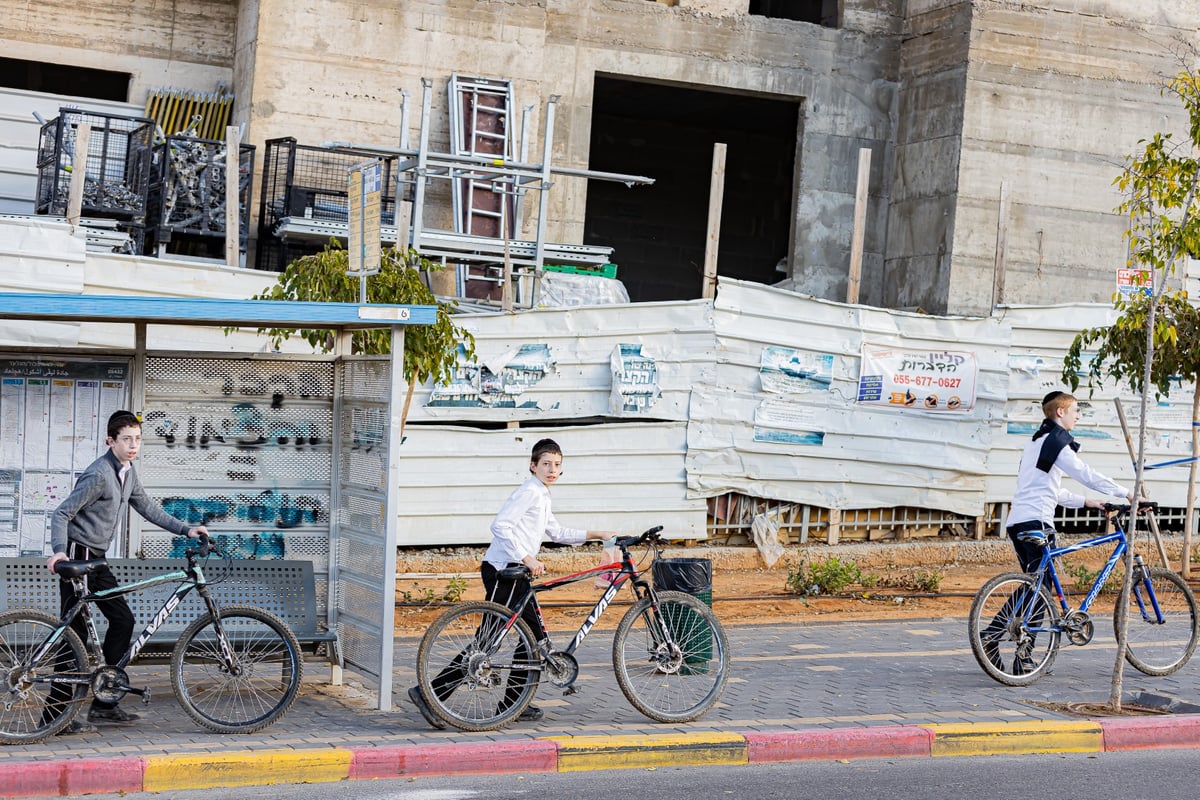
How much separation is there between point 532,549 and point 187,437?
2.79 meters

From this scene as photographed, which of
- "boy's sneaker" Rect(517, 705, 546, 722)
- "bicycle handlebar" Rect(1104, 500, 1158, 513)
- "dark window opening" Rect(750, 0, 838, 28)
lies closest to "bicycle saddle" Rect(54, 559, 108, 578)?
"boy's sneaker" Rect(517, 705, 546, 722)

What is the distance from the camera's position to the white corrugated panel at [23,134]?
18.5 meters

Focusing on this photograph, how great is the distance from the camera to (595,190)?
2906cm

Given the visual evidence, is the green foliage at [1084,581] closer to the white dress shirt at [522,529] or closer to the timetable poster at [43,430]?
the white dress shirt at [522,529]

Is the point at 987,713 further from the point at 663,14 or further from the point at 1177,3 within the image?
the point at 1177,3

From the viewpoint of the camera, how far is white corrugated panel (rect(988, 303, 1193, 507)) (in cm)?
1658

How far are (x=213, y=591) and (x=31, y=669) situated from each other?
5.12 feet

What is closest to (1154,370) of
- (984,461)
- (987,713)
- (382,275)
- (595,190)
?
(984,461)

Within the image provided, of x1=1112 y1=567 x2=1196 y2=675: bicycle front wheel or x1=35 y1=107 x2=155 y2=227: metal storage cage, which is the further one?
x1=35 y1=107 x2=155 y2=227: metal storage cage

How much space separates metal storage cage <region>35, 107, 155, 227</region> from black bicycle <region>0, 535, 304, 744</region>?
7.88 m

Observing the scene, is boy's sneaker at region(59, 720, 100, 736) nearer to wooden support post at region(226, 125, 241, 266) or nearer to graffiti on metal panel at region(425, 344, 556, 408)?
graffiti on metal panel at region(425, 344, 556, 408)

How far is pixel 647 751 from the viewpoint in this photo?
8094 millimetres

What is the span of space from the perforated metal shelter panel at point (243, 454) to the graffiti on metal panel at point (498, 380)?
160 inches

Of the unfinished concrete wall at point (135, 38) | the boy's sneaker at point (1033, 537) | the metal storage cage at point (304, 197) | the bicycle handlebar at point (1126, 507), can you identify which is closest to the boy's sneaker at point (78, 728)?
the boy's sneaker at point (1033, 537)
